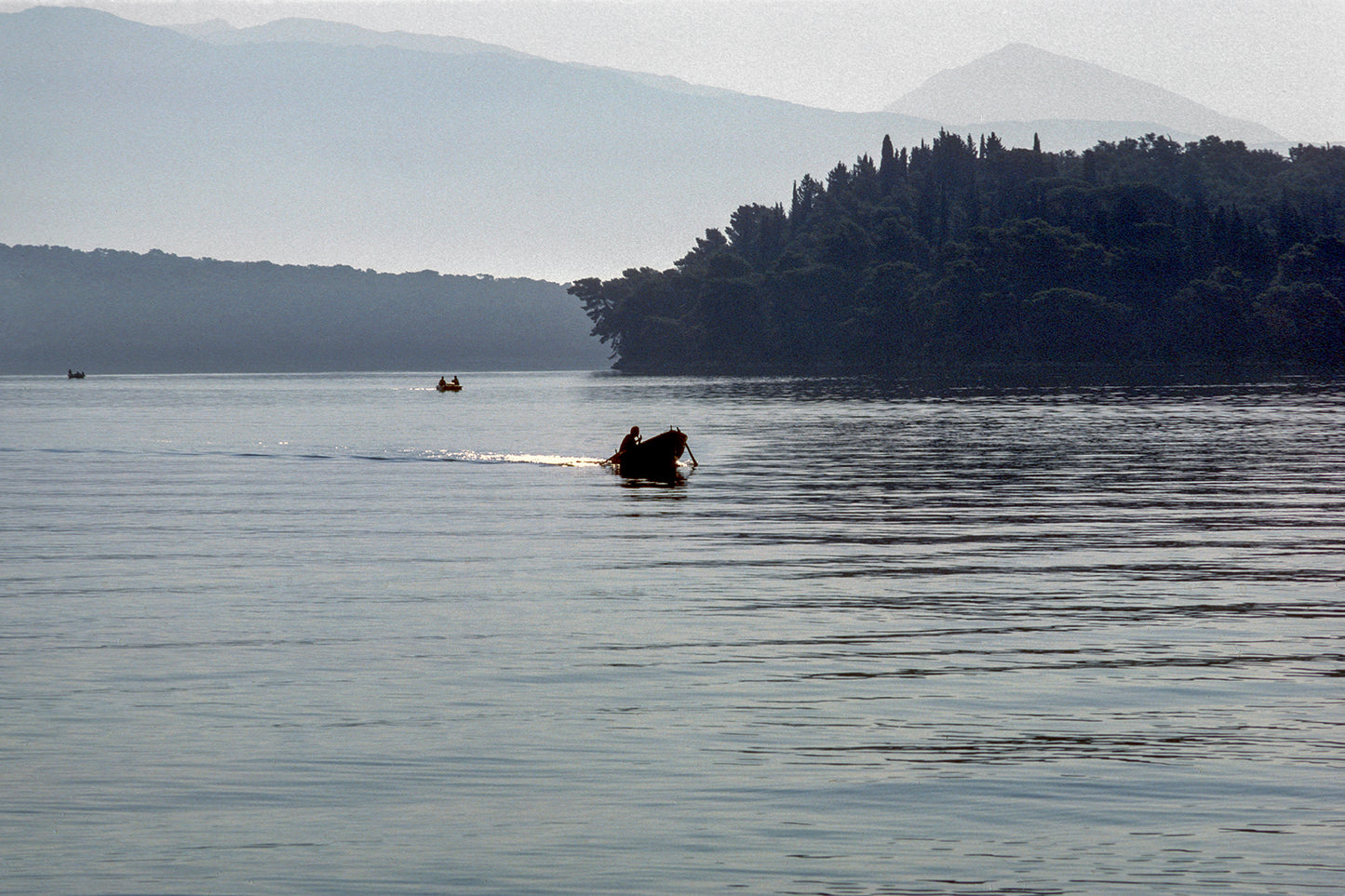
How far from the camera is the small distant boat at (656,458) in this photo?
204 feet

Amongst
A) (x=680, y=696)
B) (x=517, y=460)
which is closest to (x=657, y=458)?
(x=517, y=460)

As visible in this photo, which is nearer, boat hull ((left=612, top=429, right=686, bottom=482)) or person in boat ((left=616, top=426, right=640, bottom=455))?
boat hull ((left=612, top=429, right=686, bottom=482))

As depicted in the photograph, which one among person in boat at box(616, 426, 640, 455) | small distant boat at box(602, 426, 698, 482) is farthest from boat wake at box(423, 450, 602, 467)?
small distant boat at box(602, 426, 698, 482)

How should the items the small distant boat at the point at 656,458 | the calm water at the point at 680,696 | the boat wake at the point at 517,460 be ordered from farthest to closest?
the boat wake at the point at 517,460
the small distant boat at the point at 656,458
the calm water at the point at 680,696

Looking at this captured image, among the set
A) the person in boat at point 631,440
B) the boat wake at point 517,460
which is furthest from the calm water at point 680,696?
the boat wake at point 517,460

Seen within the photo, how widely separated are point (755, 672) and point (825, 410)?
106467 mm

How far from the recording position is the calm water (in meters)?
14.0

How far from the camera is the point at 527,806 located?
50.9 feet

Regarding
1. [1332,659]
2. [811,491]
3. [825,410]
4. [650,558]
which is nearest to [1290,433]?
[811,491]

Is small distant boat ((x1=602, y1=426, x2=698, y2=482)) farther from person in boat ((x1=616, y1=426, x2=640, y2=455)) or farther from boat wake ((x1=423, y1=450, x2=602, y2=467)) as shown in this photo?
boat wake ((x1=423, y1=450, x2=602, y2=467))

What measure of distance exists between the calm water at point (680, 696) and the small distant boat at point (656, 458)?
37.3 ft

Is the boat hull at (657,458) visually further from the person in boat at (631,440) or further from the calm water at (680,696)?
the calm water at (680,696)

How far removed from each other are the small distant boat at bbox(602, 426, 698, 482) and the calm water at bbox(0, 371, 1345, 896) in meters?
11.4

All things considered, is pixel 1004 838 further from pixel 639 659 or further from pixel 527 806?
pixel 639 659
